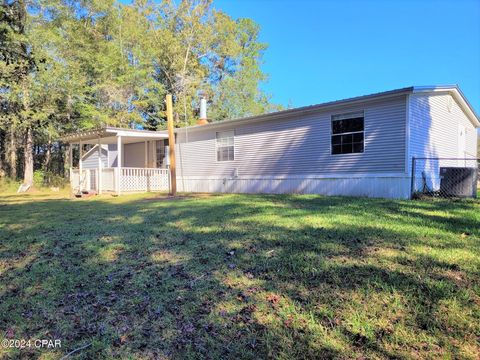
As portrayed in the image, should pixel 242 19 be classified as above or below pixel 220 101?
above

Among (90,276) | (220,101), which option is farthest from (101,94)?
(90,276)

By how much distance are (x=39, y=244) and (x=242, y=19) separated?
31.8 meters

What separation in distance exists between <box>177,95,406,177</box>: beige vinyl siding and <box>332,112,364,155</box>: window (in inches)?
6.5

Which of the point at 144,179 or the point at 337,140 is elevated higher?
the point at 337,140

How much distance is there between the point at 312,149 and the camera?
1216 centimetres

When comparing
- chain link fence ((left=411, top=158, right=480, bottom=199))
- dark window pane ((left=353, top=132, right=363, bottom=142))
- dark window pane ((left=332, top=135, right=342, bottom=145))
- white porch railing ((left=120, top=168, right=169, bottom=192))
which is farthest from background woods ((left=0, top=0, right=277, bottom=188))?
chain link fence ((left=411, top=158, right=480, bottom=199))

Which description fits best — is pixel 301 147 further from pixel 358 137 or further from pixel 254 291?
pixel 254 291

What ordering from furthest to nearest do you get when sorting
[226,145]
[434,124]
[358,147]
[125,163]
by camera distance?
→ [125,163], [226,145], [434,124], [358,147]

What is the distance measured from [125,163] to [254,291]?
18156mm

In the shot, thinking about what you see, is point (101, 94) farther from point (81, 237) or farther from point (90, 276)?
point (90, 276)

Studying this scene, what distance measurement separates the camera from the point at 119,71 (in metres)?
24.8

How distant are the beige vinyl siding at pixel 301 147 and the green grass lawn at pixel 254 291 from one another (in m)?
5.44

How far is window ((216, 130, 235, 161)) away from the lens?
587 inches

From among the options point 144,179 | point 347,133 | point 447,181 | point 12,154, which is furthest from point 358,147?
point 12,154
